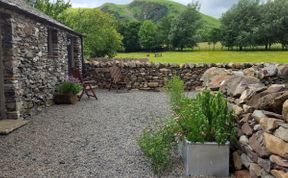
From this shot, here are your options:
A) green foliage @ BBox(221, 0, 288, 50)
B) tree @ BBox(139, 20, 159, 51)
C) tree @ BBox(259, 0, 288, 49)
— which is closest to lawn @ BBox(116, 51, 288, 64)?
tree @ BBox(259, 0, 288, 49)

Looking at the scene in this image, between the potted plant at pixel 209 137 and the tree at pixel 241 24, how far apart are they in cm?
4487

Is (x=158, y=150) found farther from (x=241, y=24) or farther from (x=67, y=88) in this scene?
(x=241, y=24)

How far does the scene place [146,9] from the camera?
138 metres

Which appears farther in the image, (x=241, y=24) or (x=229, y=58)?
(x=241, y=24)

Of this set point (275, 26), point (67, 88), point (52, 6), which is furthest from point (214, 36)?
point (67, 88)

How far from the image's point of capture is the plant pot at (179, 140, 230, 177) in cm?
444

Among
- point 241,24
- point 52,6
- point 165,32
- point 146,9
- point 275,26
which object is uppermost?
point 146,9

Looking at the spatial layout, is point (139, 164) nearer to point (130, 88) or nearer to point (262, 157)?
point (262, 157)

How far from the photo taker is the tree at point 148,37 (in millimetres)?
50156

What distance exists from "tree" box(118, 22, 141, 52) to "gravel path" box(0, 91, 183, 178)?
41.3 m

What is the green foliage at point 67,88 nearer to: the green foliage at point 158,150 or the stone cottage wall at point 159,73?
the stone cottage wall at point 159,73

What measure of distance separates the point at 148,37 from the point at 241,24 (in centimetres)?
1466

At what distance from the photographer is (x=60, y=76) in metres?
11.5

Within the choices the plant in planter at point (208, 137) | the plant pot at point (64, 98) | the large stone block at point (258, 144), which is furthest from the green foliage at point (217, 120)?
the plant pot at point (64, 98)
